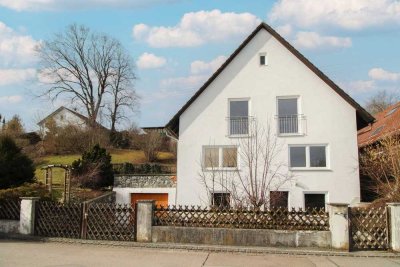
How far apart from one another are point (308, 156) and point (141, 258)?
1353 centimetres

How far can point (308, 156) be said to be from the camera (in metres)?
21.6

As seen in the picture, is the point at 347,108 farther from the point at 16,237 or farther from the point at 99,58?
the point at 99,58

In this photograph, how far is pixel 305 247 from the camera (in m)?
11.5

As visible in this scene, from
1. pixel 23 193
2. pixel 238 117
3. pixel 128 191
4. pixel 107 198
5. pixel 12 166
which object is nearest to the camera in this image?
pixel 23 193

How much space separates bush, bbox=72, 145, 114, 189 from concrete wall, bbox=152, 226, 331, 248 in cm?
1715

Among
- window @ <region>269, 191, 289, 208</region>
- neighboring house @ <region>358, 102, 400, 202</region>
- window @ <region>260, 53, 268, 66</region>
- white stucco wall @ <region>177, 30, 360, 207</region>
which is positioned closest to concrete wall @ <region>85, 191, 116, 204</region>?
white stucco wall @ <region>177, 30, 360, 207</region>

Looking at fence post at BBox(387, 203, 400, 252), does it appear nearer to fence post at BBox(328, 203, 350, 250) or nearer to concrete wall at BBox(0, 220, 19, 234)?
fence post at BBox(328, 203, 350, 250)

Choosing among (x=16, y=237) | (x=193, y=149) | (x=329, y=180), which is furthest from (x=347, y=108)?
(x=16, y=237)

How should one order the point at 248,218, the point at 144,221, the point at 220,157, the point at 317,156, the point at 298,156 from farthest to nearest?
the point at 220,157
the point at 298,156
the point at 317,156
the point at 144,221
the point at 248,218

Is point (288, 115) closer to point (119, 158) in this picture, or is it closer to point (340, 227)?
point (340, 227)

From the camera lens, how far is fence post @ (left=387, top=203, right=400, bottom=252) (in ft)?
37.0

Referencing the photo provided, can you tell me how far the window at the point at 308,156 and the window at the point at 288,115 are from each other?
962mm

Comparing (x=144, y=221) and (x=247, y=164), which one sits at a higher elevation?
(x=247, y=164)

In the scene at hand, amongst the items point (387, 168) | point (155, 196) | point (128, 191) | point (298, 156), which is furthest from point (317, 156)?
point (128, 191)
